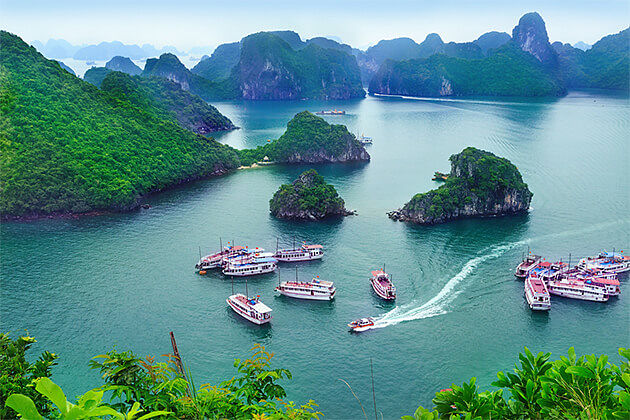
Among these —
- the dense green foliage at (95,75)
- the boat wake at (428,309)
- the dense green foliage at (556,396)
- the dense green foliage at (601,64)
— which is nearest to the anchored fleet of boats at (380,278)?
the boat wake at (428,309)

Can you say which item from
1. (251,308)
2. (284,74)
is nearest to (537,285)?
(251,308)

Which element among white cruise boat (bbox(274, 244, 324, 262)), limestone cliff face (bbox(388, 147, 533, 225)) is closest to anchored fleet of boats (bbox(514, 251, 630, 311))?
limestone cliff face (bbox(388, 147, 533, 225))

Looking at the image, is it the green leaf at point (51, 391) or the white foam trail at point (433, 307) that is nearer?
the green leaf at point (51, 391)

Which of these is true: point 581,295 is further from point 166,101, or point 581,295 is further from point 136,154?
point 166,101

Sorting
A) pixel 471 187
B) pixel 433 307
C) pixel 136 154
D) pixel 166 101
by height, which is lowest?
pixel 433 307

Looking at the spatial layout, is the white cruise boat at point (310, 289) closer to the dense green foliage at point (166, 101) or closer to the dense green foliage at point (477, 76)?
the dense green foliage at point (166, 101)

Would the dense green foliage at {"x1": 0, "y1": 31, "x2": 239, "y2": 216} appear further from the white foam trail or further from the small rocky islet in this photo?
the white foam trail
